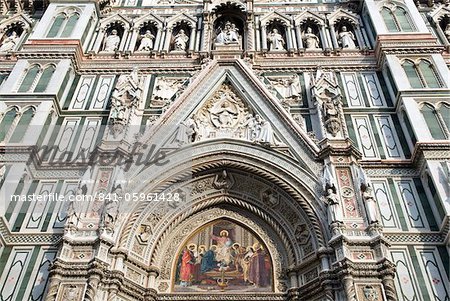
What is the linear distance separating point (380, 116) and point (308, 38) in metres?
3.68

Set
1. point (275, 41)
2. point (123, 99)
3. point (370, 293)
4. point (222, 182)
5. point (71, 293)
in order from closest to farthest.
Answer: point (370, 293) < point (71, 293) < point (222, 182) < point (123, 99) < point (275, 41)

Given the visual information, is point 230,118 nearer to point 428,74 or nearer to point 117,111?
point 117,111

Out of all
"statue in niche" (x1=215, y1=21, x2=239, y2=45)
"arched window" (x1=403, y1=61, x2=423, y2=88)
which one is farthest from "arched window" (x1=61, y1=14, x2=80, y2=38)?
"arched window" (x1=403, y1=61, x2=423, y2=88)

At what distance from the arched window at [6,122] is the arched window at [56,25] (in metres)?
3.16

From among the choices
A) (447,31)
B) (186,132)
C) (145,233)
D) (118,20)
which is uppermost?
(118,20)

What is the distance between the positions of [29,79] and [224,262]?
6942 mm

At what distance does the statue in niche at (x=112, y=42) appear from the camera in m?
15.3

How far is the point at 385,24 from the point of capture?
15039 millimetres

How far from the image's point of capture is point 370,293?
9.16 m

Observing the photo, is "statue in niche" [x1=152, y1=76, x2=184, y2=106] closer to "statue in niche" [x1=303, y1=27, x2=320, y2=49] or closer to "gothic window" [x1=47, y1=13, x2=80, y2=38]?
"gothic window" [x1=47, y1=13, x2=80, y2=38]

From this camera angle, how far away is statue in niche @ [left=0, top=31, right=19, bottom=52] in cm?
1530

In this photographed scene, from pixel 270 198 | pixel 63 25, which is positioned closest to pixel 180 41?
pixel 63 25

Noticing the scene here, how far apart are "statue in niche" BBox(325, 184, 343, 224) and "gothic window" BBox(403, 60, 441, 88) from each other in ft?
13.4

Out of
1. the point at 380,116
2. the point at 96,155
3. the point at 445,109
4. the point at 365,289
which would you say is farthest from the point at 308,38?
the point at 365,289
